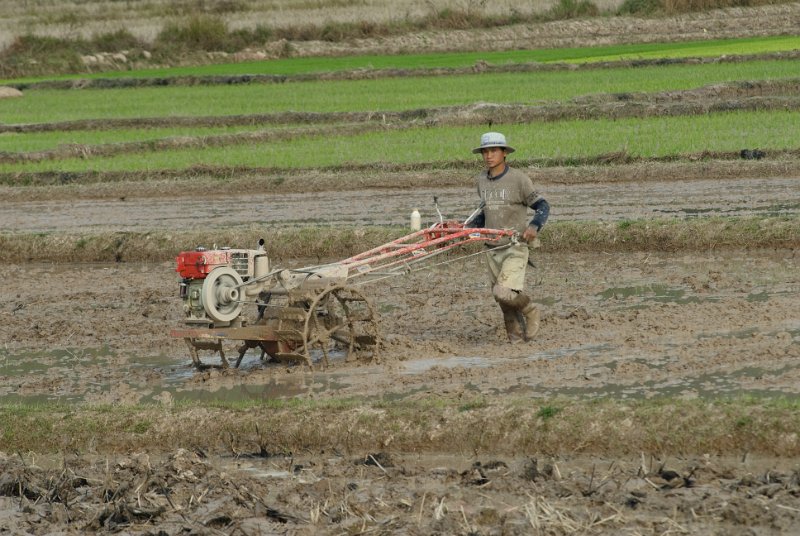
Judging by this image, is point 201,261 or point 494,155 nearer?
point 201,261

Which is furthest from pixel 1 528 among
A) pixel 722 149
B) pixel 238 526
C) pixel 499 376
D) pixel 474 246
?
pixel 722 149

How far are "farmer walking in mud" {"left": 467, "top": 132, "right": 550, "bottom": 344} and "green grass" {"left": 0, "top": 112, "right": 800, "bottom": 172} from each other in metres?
8.02

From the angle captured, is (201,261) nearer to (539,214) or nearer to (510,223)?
(510,223)

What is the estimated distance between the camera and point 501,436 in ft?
19.6

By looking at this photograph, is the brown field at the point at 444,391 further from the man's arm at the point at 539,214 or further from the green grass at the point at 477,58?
the green grass at the point at 477,58

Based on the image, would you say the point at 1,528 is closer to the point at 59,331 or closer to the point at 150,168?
the point at 59,331

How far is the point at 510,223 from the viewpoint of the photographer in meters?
8.56

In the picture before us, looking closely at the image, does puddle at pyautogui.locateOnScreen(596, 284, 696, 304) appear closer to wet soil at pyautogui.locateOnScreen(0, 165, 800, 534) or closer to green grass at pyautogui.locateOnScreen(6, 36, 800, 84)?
wet soil at pyautogui.locateOnScreen(0, 165, 800, 534)

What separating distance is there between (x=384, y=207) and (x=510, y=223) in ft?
20.9

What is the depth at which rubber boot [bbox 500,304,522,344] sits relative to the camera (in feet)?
27.8

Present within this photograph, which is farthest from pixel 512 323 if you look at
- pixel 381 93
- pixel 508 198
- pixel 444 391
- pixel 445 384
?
pixel 381 93

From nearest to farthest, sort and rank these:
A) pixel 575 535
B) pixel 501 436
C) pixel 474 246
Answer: pixel 575 535 → pixel 501 436 → pixel 474 246

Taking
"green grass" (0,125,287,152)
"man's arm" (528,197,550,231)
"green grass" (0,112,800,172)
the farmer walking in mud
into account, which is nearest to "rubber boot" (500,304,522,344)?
the farmer walking in mud

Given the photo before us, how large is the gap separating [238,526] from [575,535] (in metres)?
1.44
